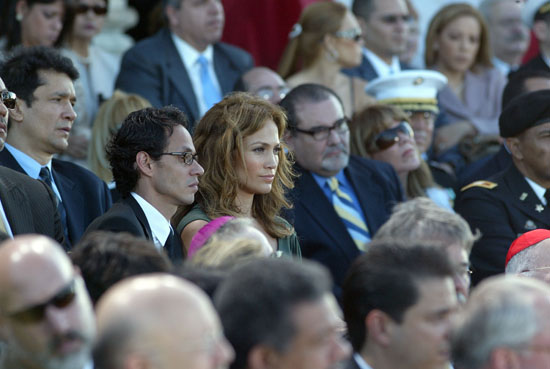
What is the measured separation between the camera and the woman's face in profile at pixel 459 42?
827 cm

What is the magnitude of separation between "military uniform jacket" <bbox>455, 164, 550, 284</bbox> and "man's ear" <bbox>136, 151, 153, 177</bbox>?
81.0 inches

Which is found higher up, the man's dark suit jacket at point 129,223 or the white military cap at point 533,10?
the white military cap at point 533,10

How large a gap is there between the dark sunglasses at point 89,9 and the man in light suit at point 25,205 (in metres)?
2.58

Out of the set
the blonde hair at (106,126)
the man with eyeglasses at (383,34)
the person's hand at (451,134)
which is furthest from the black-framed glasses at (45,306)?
the man with eyeglasses at (383,34)

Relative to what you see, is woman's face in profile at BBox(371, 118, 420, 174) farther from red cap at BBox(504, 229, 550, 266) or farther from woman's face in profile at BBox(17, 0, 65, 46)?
woman's face in profile at BBox(17, 0, 65, 46)

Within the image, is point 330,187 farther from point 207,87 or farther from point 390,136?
point 207,87

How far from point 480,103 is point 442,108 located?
2.00ft

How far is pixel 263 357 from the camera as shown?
273 cm

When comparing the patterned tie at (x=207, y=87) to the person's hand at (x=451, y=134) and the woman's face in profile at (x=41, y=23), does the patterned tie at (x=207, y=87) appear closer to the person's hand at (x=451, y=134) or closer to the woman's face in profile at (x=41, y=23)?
the woman's face in profile at (x=41, y=23)

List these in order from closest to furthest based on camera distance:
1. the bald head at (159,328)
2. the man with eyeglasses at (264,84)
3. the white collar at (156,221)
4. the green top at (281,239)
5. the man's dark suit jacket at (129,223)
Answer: the bald head at (159,328), the man's dark suit jacket at (129,223), the white collar at (156,221), the green top at (281,239), the man with eyeglasses at (264,84)

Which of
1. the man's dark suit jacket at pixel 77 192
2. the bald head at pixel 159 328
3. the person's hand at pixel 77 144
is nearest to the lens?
the bald head at pixel 159 328

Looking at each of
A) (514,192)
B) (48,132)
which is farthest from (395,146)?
(48,132)

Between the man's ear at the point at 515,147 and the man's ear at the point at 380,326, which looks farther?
the man's ear at the point at 515,147

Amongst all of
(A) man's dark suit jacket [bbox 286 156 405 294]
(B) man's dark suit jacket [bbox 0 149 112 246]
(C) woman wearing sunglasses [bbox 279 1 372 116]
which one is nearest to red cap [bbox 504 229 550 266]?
(A) man's dark suit jacket [bbox 286 156 405 294]
